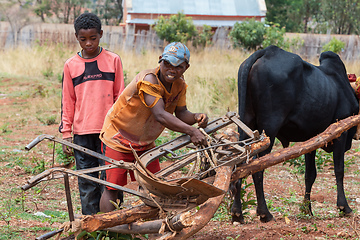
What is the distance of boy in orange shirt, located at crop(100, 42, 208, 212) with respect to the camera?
3293 millimetres

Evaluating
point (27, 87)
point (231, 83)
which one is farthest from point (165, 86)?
point (27, 87)

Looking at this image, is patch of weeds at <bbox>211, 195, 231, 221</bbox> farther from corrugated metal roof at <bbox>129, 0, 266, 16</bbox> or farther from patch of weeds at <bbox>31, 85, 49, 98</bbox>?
corrugated metal roof at <bbox>129, 0, 266, 16</bbox>

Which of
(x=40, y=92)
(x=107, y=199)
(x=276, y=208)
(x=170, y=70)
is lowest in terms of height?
(x=40, y=92)

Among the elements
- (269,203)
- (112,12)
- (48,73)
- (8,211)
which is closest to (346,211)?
(269,203)

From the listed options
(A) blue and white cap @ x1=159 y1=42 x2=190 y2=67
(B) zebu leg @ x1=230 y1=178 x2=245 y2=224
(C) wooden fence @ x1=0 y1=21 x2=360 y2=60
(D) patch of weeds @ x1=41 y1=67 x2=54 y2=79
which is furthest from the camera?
(C) wooden fence @ x1=0 y1=21 x2=360 y2=60

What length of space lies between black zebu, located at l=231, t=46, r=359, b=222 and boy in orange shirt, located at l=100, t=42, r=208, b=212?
152 centimetres

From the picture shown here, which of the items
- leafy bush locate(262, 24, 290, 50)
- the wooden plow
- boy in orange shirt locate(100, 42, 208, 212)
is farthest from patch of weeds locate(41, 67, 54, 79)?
the wooden plow

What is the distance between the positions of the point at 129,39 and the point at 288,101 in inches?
586

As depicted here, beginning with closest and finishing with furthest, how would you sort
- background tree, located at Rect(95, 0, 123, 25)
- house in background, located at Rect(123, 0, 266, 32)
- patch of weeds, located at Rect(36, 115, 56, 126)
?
patch of weeds, located at Rect(36, 115, 56, 126) < house in background, located at Rect(123, 0, 266, 32) < background tree, located at Rect(95, 0, 123, 25)

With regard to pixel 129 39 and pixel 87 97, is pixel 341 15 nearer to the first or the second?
pixel 129 39

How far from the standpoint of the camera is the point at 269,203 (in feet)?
17.2

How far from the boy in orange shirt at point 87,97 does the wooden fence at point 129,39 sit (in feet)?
45.9

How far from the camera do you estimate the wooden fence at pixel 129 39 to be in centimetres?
1842

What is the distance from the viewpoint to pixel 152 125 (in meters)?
3.62
